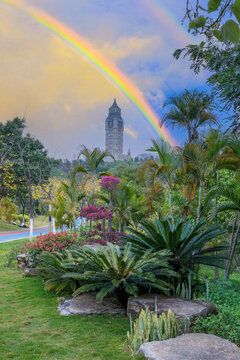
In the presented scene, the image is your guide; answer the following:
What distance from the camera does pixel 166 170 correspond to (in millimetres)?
6832

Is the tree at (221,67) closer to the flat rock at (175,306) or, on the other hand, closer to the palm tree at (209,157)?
the palm tree at (209,157)

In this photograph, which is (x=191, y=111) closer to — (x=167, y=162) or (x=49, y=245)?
(x=167, y=162)

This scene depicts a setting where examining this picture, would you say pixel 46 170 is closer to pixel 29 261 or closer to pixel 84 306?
pixel 29 261

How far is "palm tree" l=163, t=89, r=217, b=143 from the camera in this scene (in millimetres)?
9727

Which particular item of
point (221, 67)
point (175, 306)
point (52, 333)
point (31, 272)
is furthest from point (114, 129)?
point (52, 333)

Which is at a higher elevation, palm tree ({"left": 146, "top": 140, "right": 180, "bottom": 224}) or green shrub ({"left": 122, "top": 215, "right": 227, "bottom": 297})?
palm tree ({"left": 146, "top": 140, "right": 180, "bottom": 224})

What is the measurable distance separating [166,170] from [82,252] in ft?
8.87

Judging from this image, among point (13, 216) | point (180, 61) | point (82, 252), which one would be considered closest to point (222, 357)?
point (82, 252)

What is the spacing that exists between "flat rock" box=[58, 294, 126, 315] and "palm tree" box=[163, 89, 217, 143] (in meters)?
6.28

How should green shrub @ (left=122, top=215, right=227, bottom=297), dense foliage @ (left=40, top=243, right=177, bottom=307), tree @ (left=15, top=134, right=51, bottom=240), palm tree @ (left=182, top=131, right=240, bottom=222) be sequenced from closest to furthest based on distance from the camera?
dense foliage @ (left=40, top=243, right=177, bottom=307) → green shrub @ (left=122, top=215, right=227, bottom=297) → palm tree @ (left=182, top=131, right=240, bottom=222) → tree @ (left=15, top=134, right=51, bottom=240)

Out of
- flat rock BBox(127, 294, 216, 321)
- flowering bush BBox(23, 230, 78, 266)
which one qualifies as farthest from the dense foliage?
flowering bush BBox(23, 230, 78, 266)

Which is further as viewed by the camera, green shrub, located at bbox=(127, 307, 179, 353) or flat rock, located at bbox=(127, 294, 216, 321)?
flat rock, located at bbox=(127, 294, 216, 321)

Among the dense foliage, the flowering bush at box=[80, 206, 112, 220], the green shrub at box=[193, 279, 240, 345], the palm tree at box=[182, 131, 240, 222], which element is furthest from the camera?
the flowering bush at box=[80, 206, 112, 220]

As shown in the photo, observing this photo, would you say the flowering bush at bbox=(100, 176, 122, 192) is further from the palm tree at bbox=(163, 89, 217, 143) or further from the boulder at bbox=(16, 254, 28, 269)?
the boulder at bbox=(16, 254, 28, 269)
